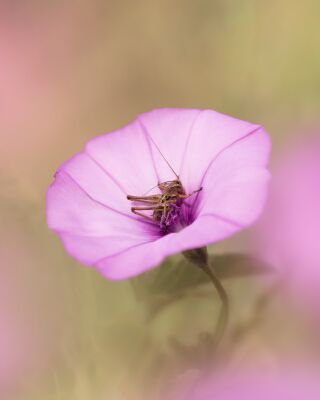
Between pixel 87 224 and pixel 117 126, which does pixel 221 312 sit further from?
pixel 117 126

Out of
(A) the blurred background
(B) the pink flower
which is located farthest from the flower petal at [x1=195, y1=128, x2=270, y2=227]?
(A) the blurred background

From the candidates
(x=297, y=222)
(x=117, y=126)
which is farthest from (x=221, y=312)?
(x=117, y=126)

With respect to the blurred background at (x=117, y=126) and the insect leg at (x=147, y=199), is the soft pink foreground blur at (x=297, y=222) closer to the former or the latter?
the blurred background at (x=117, y=126)

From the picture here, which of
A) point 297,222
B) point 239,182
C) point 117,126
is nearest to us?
point 239,182

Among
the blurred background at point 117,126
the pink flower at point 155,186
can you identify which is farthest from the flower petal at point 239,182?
the blurred background at point 117,126

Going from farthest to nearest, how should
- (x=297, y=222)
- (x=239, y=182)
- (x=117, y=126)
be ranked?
(x=117, y=126), (x=297, y=222), (x=239, y=182)

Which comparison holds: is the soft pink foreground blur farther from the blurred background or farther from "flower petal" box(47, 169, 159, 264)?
"flower petal" box(47, 169, 159, 264)
